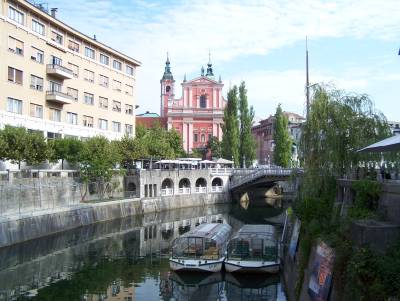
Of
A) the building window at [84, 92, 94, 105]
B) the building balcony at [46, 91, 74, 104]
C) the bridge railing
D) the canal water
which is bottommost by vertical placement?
the canal water

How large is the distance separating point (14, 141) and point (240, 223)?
2885cm

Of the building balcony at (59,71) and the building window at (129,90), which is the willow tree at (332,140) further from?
the building window at (129,90)

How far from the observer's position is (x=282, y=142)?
95.8 meters

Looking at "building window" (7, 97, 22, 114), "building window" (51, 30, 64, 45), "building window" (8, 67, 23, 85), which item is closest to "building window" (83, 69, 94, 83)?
"building window" (51, 30, 64, 45)

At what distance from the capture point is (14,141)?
50.4 meters

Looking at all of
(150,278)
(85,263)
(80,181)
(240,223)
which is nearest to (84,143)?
(80,181)

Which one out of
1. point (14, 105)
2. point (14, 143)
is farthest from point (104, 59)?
point (14, 143)

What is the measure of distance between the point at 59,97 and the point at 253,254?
130ft

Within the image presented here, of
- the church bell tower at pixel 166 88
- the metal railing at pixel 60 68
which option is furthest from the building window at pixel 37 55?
the church bell tower at pixel 166 88

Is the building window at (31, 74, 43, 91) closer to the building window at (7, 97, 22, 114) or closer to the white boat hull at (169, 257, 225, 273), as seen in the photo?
the building window at (7, 97, 22, 114)

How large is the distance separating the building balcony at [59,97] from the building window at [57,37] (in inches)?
277

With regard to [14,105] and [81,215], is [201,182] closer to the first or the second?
[81,215]

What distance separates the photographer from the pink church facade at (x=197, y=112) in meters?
129

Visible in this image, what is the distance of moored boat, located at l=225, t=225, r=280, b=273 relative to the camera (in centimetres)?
3522
